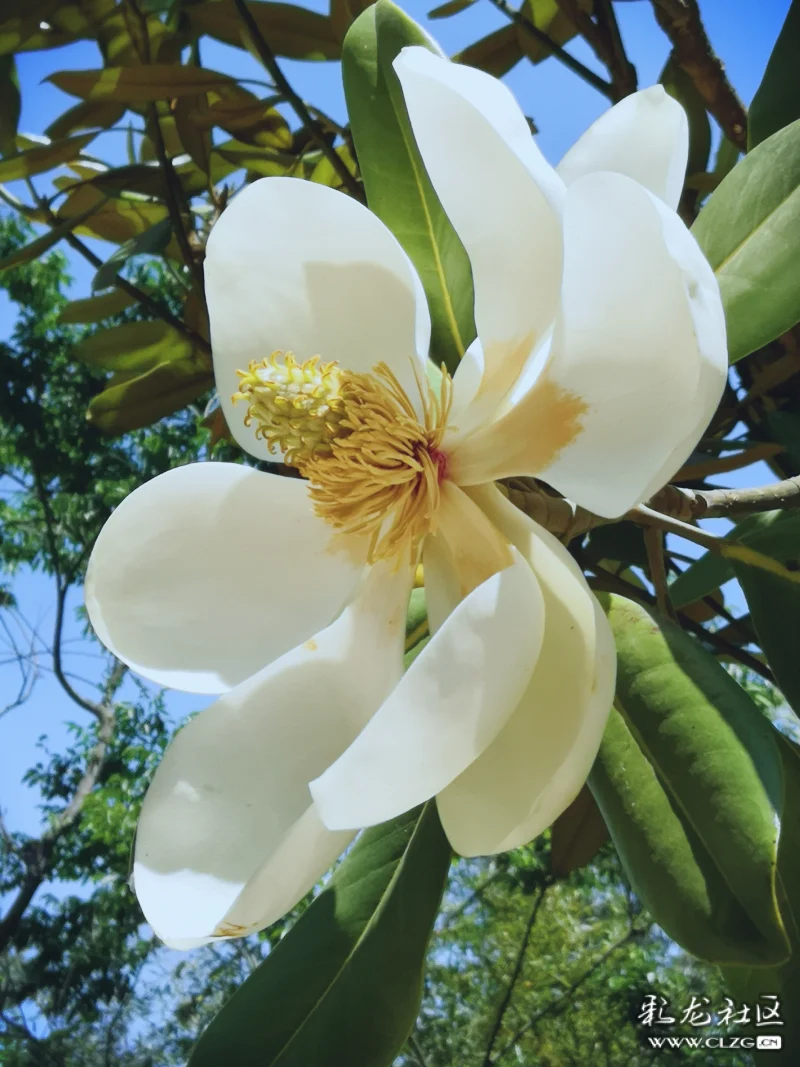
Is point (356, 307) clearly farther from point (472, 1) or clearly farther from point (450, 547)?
point (472, 1)

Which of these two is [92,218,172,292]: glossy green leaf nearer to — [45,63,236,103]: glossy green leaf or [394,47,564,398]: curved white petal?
[45,63,236,103]: glossy green leaf

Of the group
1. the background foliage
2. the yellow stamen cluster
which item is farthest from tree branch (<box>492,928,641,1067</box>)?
the yellow stamen cluster

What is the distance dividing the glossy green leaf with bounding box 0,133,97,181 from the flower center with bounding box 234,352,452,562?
0.69 meters

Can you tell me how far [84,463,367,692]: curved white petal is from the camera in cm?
47

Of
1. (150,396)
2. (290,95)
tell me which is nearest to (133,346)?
(150,396)

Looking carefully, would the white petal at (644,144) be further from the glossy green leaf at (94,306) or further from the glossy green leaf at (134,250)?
the glossy green leaf at (94,306)

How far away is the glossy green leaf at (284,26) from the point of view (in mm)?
962

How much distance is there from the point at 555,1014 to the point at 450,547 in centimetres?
179

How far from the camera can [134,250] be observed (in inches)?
37.7

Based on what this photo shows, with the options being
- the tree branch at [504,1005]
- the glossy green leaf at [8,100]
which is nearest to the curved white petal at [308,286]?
the glossy green leaf at [8,100]

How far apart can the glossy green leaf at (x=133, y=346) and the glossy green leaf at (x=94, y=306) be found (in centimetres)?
7

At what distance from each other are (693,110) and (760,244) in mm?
548

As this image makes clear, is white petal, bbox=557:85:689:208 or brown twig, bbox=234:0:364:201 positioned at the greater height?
brown twig, bbox=234:0:364:201

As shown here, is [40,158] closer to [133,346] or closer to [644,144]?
[133,346]
